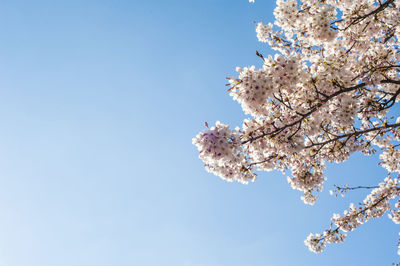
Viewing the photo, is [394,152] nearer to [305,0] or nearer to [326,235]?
[326,235]

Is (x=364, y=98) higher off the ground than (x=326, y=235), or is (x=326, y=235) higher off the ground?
(x=364, y=98)

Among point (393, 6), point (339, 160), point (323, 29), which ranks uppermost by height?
point (393, 6)

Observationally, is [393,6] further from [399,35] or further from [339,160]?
[339,160]

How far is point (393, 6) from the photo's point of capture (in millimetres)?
6906

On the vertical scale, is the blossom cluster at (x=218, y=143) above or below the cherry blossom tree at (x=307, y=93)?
below

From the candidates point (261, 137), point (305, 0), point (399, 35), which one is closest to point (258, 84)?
point (261, 137)

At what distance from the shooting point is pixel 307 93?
19.6ft

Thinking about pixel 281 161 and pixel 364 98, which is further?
pixel 281 161

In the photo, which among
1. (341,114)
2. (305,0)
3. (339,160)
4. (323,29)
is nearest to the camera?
(341,114)

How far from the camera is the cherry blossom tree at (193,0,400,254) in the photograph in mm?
5270

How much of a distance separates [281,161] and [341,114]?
2.36 meters

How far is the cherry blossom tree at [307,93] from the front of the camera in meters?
5.27

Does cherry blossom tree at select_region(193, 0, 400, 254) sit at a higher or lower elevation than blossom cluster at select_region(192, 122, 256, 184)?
higher

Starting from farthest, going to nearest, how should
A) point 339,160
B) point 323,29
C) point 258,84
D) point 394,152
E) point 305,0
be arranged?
1. point 394,152
2. point 339,160
3. point 305,0
4. point 323,29
5. point 258,84
